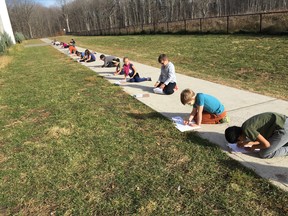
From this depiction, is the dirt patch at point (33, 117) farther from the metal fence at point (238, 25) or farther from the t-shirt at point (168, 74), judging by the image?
the metal fence at point (238, 25)

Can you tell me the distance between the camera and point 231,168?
310 centimetres

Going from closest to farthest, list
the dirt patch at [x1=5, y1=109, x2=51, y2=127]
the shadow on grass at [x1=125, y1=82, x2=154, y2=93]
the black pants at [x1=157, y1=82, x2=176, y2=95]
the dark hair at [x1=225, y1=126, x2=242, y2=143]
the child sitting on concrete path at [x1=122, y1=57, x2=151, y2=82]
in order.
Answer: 1. the dark hair at [x1=225, y1=126, x2=242, y2=143]
2. the dirt patch at [x1=5, y1=109, x2=51, y2=127]
3. the black pants at [x1=157, y1=82, x2=176, y2=95]
4. the shadow on grass at [x1=125, y1=82, x2=154, y2=93]
5. the child sitting on concrete path at [x1=122, y1=57, x2=151, y2=82]

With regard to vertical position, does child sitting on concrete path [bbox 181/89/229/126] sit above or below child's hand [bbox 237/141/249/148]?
above

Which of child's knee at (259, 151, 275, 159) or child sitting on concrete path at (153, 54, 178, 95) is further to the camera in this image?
child sitting on concrete path at (153, 54, 178, 95)

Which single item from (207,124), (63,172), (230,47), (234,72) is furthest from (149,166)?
(230,47)

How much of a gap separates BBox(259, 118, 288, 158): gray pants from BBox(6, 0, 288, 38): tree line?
4676 cm

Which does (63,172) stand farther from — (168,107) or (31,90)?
(31,90)

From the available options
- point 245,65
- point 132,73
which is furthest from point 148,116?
point 245,65

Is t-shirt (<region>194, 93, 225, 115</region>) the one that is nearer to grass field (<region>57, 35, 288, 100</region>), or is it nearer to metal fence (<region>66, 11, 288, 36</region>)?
grass field (<region>57, 35, 288, 100</region>)

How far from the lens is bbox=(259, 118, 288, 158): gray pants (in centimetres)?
310

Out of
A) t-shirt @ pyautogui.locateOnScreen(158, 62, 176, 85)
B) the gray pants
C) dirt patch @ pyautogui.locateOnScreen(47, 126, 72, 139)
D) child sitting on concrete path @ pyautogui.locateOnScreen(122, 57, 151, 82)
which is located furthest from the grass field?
dirt patch @ pyautogui.locateOnScreen(47, 126, 72, 139)

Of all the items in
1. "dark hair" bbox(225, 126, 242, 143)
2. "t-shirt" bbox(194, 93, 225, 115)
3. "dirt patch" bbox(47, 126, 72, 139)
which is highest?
"t-shirt" bbox(194, 93, 225, 115)

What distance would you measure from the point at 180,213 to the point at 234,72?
7.54 metres

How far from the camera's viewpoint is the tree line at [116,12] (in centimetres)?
5394
